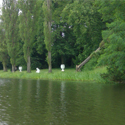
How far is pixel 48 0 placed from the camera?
33.4 meters

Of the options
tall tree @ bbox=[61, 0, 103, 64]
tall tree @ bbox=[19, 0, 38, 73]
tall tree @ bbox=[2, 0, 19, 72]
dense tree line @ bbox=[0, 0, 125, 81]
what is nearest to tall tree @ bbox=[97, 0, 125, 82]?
dense tree line @ bbox=[0, 0, 125, 81]

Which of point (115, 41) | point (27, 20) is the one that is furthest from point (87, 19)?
point (115, 41)

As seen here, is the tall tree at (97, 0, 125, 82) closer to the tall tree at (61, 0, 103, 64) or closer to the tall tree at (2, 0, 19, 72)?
the tall tree at (61, 0, 103, 64)

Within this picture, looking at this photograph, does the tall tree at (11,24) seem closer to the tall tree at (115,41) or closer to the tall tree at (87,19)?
the tall tree at (87,19)

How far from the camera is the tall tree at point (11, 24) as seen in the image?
38.1m

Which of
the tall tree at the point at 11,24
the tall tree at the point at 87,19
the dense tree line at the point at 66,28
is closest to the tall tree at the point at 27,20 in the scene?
the dense tree line at the point at 66,28

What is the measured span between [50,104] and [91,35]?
21.7 meters

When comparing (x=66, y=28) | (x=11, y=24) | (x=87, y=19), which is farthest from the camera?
(x=66, y=28)

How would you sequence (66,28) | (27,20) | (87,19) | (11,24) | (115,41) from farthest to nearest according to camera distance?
(66,28), (11,24), (27,20), (87,19), (115,41)

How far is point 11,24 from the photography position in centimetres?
3816

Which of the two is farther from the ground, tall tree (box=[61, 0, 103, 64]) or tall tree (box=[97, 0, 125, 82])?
tall tree (box=[61, 0, 103, 64])

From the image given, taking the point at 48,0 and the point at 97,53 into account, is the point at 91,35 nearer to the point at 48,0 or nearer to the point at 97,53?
the point at 97,53

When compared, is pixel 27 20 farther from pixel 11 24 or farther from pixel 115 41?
pixel 115 41

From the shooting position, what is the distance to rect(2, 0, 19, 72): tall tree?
3806 centimetres
